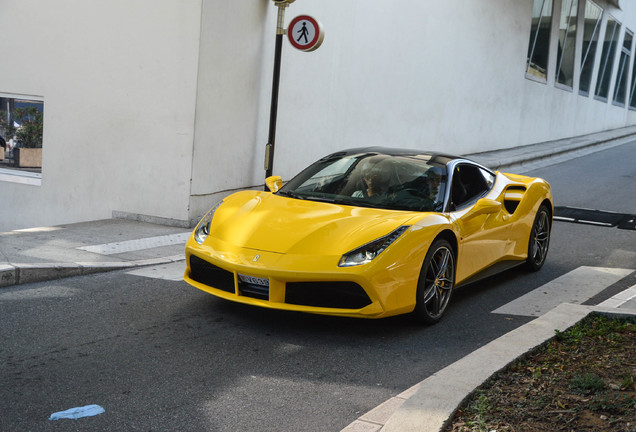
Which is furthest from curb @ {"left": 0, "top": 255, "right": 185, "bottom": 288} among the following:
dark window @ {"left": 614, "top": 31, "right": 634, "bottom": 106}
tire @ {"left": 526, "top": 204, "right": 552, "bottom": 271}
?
dark window @ {"left": 614, "top": 31, "right": 634, "bottom": 106}

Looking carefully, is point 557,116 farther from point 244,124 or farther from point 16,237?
point 16,237

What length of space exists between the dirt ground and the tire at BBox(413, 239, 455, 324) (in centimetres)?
97

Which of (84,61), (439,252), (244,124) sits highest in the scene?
(84,61)

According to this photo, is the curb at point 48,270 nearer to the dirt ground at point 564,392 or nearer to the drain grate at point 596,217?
the dirt ground at point 564,392

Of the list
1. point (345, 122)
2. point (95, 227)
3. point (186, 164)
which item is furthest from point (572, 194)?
point (95, 227)

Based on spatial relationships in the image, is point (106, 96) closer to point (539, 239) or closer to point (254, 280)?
point (254, 280)

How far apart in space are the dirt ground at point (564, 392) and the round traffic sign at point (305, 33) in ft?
21.5

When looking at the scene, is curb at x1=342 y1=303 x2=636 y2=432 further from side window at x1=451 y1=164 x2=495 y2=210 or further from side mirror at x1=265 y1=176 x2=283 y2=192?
side mirror at x1=265 y1=176 x2=283 y2=192

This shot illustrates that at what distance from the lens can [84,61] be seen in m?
10.3

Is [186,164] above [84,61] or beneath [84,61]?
beneath

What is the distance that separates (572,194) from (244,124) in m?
7.03

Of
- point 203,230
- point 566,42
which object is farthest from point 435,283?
point 566,42

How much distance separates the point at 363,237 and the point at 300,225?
0.53 m

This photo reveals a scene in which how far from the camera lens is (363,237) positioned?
515 cm
